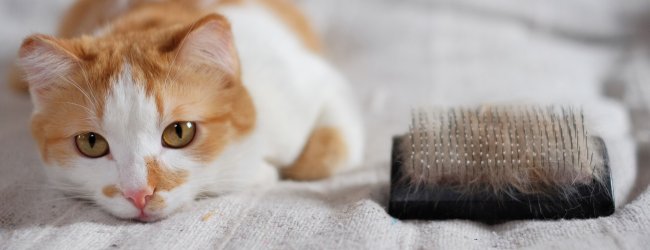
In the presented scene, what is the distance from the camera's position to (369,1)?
1.90 metres

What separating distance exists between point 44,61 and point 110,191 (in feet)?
0.73

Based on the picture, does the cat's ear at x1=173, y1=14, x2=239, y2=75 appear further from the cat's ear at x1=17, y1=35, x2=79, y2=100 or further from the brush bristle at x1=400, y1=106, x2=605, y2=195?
the brush bristle at x1=400, y1=106, x2=605, y2=195

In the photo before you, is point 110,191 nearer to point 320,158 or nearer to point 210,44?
point 210,44

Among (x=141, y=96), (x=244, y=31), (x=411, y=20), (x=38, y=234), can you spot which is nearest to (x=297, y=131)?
(x=244, y=31)

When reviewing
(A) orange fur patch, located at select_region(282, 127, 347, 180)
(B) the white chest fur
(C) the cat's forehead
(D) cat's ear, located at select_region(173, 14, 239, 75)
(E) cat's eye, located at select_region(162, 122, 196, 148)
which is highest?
(D) cat's ear, located at select_region(173, 14, 239, 75)

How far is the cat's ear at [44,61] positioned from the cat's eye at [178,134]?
176 mm

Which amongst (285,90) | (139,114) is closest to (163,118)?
(139,114)

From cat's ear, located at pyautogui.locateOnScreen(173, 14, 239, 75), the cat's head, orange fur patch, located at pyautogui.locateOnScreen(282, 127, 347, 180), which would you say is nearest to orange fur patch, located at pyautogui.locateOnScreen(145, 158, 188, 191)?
the cat's head

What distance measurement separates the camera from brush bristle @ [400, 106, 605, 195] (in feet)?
3.19

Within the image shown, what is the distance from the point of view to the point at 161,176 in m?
0.98

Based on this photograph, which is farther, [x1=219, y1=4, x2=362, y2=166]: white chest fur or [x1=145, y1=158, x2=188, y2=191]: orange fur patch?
[x1=219, y1=4, x2=362, y2=166]: white chest fur

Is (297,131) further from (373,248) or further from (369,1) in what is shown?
(369,1)

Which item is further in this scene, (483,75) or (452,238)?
(483,75)

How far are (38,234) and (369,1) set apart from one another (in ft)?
3.84
